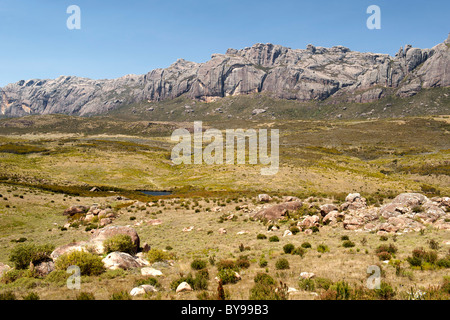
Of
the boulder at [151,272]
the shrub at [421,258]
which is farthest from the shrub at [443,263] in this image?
the boulder at [151,272]

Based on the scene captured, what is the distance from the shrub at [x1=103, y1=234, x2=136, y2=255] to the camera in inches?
728

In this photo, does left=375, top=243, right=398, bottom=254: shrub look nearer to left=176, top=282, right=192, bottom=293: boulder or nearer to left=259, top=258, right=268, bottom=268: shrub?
left=259, top=258, right=268, bottom=268: shrub

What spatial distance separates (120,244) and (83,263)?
397 centimetres

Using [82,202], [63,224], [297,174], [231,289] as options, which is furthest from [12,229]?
[297,174]

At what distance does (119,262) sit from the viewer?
635 inches

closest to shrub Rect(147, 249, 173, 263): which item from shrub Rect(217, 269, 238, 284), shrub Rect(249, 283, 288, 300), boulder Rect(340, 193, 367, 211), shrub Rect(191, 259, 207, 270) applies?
shrub Rect(191, 259, 207, 270)

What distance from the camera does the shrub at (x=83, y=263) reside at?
14.8m

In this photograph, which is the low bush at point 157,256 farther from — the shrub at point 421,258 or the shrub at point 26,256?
the shrub at point 421,258

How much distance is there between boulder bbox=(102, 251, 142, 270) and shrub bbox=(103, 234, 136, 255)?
54.5 inches

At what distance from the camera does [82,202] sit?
161 feet
